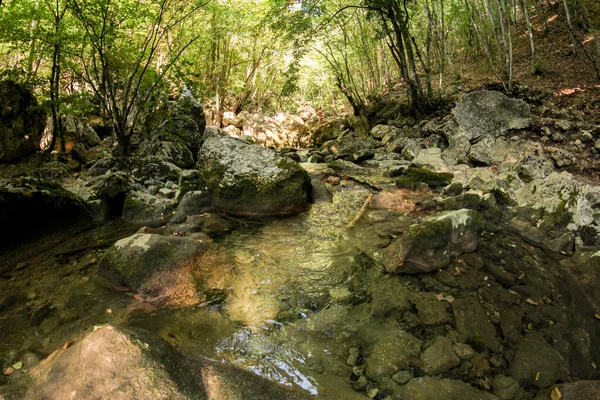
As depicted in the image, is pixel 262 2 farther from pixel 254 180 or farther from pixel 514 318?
pixel 514 318

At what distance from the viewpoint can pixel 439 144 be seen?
10781 mm

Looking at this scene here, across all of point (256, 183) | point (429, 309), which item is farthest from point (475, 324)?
point (256, 183)

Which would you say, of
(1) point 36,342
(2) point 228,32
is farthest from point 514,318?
(2) point 228,32

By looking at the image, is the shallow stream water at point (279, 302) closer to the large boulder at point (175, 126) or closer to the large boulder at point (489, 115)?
the large boulder at point (489, 115)

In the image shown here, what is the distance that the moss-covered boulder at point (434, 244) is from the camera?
396 centimetres

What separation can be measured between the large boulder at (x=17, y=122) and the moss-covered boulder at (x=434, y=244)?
948 cm

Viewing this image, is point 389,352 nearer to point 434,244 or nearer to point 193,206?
point 434,244

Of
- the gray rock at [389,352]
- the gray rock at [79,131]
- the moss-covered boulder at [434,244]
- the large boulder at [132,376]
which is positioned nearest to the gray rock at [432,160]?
the moss-covered boulder at [434,244]

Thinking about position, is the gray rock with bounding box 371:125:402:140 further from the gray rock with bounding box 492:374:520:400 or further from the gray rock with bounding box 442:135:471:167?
the gray rock with bounding box 492:374:520:400

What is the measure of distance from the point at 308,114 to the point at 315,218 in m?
22.2

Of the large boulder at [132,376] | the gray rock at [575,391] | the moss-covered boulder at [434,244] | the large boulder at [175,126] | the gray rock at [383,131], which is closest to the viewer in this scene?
the large boulder at [132,376]

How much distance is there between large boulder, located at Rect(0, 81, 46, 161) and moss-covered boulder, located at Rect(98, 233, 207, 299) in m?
6.79

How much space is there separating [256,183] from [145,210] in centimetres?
228

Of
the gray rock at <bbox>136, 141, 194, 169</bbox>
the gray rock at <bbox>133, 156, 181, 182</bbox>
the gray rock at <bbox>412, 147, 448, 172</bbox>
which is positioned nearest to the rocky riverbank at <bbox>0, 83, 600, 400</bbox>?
the gray rock at <bbox>133, 156, 181, 182</bbox>
